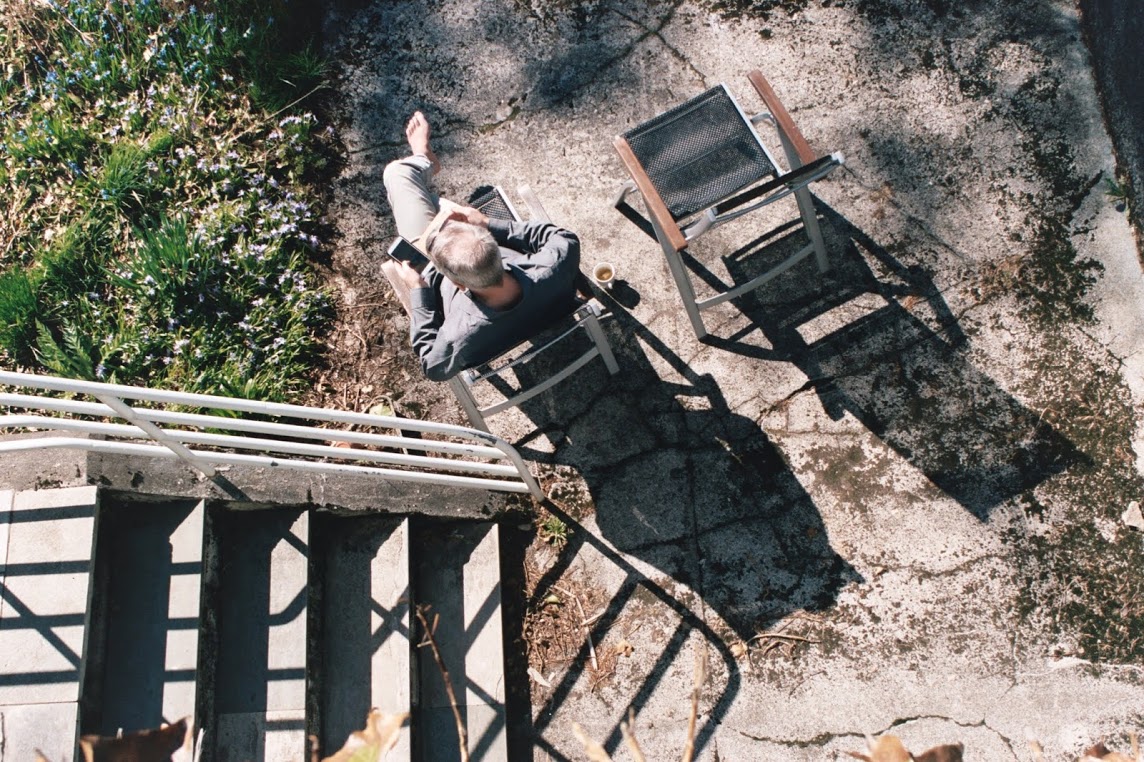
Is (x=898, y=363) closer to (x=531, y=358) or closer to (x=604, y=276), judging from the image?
(x=604, y=276)

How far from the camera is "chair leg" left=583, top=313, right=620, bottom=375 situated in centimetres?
373

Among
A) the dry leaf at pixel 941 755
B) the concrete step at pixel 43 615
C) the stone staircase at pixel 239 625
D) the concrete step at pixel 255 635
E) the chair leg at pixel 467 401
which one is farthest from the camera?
the chair leg at pixel 467 401

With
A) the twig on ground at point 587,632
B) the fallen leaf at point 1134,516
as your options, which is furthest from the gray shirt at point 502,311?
the fallen leaf at point 1134,516

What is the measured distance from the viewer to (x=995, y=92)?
A: 4.45m

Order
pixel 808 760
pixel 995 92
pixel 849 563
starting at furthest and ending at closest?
pixel 995 92 → pixel 849 563 → pixel 808 760

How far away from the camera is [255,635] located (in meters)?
3.42

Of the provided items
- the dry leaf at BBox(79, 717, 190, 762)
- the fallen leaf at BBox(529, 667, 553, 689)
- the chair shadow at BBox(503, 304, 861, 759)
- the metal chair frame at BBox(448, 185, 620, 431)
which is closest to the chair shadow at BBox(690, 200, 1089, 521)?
the chair shadow at BBox(503, 304, 861, 759)

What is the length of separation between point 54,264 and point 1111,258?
4984mm

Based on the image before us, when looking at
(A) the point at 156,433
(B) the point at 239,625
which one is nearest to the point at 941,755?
(A) the point at 156,433

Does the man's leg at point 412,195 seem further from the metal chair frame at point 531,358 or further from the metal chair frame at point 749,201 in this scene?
the metal chair frame at point 749,201

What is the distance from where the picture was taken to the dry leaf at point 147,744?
2232 mm

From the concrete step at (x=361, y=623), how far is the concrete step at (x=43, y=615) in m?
0.87

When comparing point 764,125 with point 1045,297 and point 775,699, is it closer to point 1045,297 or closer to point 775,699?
point 1045,297

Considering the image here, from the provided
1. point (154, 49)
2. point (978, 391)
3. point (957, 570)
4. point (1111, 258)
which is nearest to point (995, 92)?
point (1111, 258)
